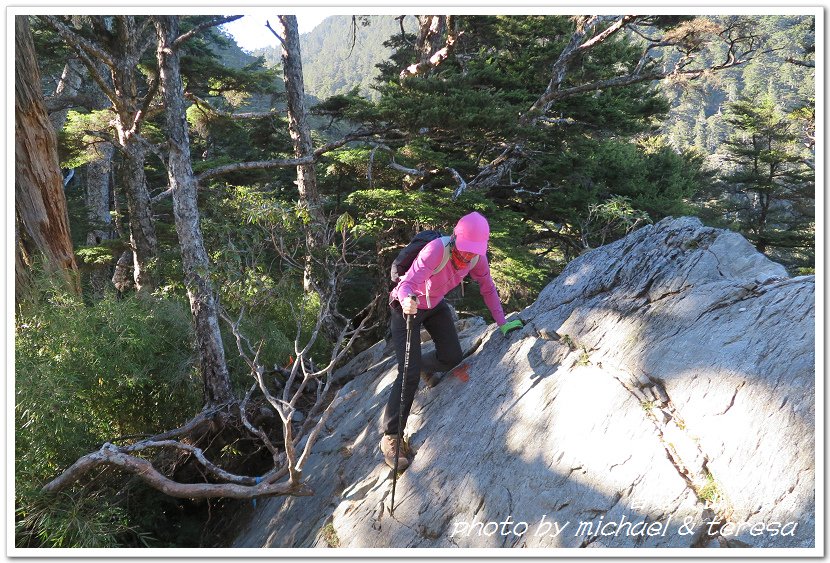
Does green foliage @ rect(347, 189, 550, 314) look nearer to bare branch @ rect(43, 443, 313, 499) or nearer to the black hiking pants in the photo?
the black hiking pants

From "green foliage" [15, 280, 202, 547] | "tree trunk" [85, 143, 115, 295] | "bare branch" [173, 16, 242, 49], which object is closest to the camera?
"green foliage" [15, 280, 202, 547]

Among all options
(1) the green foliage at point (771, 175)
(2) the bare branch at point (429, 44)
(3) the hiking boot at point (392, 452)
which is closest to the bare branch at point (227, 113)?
(2) the bare branch at point (429, 44)

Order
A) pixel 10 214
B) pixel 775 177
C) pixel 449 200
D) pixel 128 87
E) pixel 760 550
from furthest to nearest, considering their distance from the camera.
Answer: pixel 775 177 → pixel 449 200 → pixel 128 87 → pixel 10 214 → pixel 760 550

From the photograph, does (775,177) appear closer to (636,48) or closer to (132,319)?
(636,48)

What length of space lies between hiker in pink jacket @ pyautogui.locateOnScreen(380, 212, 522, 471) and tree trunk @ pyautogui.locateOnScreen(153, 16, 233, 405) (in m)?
2.82

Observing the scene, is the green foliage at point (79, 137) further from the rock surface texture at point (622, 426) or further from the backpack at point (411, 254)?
the rock surface texture at point (622, 426)

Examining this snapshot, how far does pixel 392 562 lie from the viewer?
10.6ft

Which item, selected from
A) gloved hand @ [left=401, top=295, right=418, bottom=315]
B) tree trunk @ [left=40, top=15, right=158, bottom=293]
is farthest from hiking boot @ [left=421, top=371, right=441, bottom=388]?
tree trunk @ [left=40, top=15, right=158, bottom=293]

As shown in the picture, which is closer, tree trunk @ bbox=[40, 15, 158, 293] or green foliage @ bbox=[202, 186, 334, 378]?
tree trunk @ bbox=[40, 15, 158, 293]

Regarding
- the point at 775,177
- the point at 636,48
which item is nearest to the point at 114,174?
the point at 636,48

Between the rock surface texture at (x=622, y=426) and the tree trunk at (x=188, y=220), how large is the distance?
2106 millimetres

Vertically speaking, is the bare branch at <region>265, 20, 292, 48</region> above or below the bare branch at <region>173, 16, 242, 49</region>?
above

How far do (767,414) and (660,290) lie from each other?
116cm

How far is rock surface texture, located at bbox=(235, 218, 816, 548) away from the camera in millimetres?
2504
